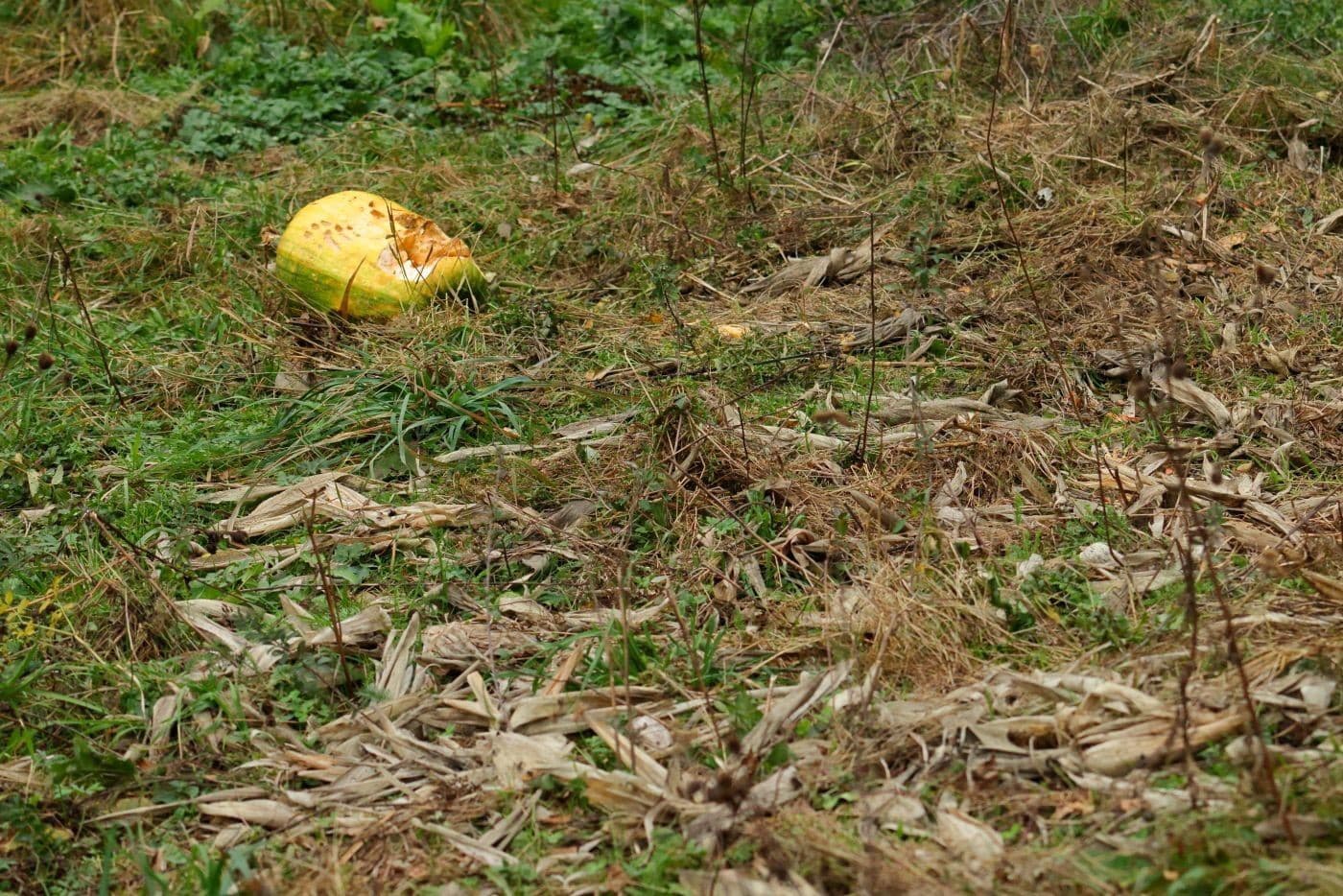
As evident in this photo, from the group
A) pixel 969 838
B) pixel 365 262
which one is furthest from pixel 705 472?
pixel 365 262

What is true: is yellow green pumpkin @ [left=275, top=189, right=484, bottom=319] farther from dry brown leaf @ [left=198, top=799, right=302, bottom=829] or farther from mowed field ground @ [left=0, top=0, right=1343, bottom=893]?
dry brown leaf @ [left=198, top=799, right=302, bottom=829]

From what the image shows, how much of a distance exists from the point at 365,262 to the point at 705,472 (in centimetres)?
183

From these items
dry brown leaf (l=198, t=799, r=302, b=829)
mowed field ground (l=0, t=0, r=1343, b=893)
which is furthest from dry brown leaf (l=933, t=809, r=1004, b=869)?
dry brown leaf (l=198, t=799, r=302, b=829)

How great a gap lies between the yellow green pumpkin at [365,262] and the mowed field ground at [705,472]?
3.8 inches

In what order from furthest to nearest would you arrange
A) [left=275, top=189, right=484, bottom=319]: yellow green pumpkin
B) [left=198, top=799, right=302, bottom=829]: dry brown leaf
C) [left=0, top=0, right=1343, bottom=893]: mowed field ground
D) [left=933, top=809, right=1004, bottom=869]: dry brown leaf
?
[left=275, top=189, right=484, bottom=319]: yellow green pumpkin
[left=198, top=799, right=302, bottom=829]: dry brown leaf
[left=0, top=0, right=1343, bottom=893]: mowed field ground
[left=933, top=809, right=1004, bottom=869]: dry brown leaf

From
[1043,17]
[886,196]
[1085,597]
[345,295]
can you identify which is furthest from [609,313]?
[1043,17]

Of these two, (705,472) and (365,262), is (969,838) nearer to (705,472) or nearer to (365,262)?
(705,472)

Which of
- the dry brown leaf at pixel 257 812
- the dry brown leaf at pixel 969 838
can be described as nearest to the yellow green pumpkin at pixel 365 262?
the dry brown leaf at pixel 257 812

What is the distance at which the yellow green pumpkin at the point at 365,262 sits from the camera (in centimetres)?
495

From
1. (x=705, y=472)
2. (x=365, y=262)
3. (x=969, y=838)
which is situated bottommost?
(x=365, y=262)

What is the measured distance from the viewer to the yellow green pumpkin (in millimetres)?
4945

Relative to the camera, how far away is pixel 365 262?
16.2 ft

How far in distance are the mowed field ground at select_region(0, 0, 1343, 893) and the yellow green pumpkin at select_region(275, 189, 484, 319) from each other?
0.10 metres

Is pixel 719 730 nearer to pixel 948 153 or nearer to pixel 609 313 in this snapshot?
pixel 609 313
